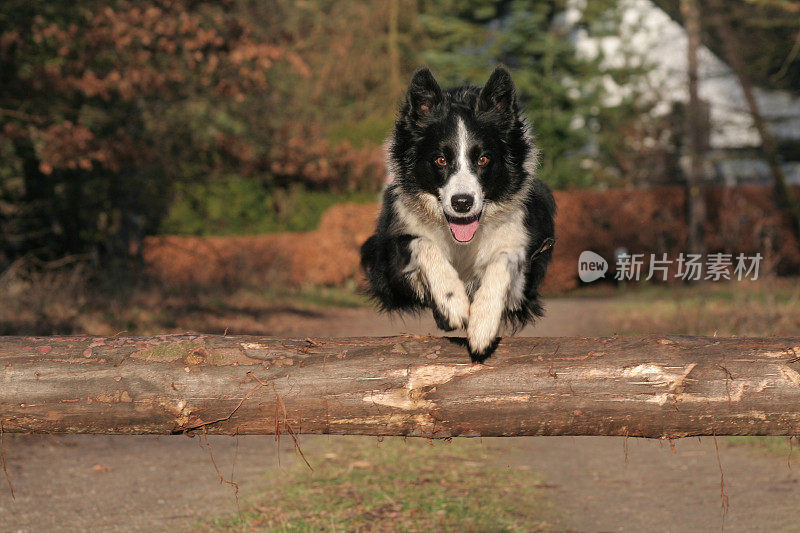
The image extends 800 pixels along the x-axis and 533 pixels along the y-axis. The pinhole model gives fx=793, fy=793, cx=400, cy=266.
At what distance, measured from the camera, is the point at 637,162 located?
22.8 m

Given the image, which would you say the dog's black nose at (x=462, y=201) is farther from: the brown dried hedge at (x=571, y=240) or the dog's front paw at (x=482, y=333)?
the brown dried hedge at (x=571, y=240)

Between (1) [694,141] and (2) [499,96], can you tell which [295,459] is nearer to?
(2) [499,96]

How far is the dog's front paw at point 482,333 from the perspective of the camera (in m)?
3.54

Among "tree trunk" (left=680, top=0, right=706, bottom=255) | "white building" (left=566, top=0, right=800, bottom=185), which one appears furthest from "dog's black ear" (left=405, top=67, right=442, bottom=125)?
"white building" (left=566, top=0, right=800, bottom=185)

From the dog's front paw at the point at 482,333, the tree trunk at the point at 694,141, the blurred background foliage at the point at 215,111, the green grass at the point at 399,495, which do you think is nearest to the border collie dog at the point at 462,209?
the dog's front paw at the point at 482,333

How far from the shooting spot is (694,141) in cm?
1903

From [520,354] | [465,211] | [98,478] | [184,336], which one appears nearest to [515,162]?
[465,211]

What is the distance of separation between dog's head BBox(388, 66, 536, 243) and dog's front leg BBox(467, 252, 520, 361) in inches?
8.4

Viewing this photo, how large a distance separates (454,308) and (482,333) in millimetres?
348

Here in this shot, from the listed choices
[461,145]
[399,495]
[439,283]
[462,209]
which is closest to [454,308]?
[439,283]

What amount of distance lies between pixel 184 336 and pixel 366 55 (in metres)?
28.7

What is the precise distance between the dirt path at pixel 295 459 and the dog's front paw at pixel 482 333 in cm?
151

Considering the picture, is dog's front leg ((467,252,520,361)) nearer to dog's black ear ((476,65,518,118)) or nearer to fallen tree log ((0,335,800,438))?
fallen tree log ((0,335,800,438))

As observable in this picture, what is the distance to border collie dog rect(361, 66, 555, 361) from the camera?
12.9ft
